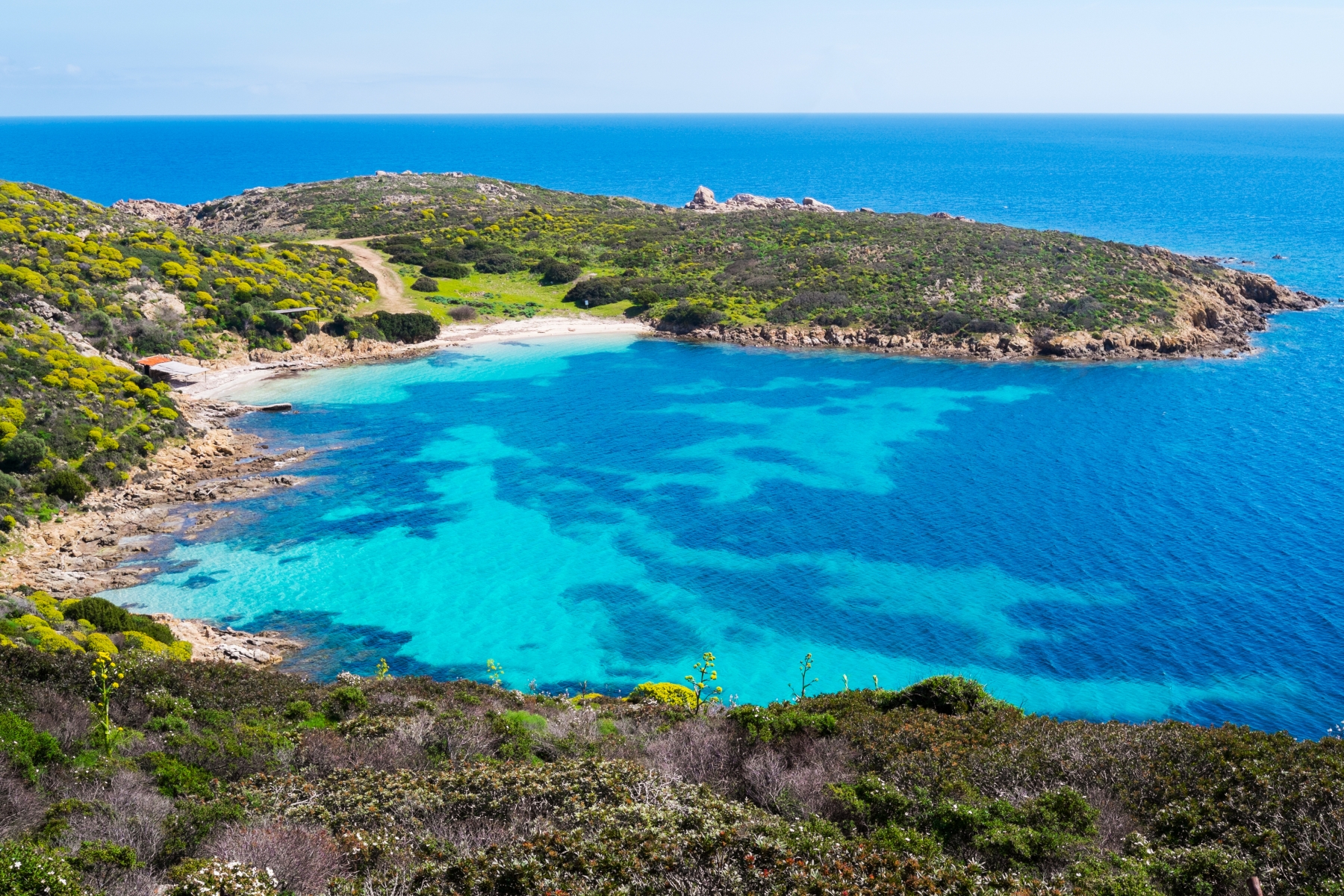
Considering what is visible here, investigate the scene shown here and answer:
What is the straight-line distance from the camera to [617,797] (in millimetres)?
15516

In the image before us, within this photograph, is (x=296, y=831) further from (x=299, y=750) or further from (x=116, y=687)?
(x=116, y=687)

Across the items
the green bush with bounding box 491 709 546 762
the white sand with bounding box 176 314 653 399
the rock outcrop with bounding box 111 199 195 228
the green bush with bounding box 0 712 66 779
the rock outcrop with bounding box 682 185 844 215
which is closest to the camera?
the green bush with bounding box 0 712 66 779

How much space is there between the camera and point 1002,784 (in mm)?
17406

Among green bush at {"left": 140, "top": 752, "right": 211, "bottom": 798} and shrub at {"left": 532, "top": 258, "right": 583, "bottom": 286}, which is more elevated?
shrub at {"left": 532, "top": 258, "right": 583, "bottom": 286}

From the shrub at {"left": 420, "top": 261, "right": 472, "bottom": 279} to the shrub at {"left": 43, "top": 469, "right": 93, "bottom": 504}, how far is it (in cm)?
5075

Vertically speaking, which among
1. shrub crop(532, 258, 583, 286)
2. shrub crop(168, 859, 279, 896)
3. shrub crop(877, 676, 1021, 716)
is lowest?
shrub crop(877, 676, 1021, 716)

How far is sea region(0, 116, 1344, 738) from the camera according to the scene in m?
31.5

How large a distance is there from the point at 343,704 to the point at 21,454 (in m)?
28.4

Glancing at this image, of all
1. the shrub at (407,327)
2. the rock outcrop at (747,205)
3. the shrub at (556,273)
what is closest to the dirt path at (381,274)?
the shrub at (407,327)

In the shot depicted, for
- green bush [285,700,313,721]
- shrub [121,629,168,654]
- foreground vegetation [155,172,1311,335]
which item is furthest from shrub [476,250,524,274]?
green bush [285,700,313,721]

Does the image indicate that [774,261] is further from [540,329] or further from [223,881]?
[223,881]

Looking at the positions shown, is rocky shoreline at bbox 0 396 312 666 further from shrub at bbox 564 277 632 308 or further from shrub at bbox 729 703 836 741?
shrub at bbox 564 277 632 308

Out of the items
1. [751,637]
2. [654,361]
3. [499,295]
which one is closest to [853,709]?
[751,637]

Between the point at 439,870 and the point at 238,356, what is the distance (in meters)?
61.4
